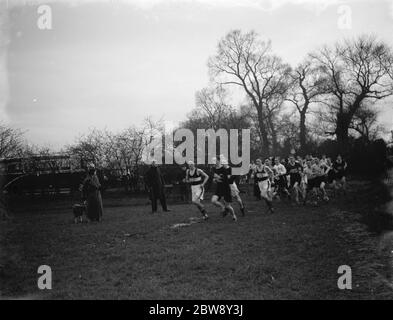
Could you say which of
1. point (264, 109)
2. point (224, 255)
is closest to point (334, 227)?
point (224, 255)

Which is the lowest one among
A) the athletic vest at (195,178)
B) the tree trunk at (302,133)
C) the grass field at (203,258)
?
the grass field at (203,258)

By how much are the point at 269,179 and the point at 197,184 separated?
3044 millimetres

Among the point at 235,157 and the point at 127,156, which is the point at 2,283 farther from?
the point at 235,157

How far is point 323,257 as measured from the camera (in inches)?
285

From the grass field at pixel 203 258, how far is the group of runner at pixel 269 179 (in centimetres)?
89

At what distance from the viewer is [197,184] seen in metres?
12.9

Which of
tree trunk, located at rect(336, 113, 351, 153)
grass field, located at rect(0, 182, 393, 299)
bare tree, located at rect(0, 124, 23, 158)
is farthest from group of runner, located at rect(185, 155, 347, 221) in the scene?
tree trunk, located at rect(336, 113, 351, 153)

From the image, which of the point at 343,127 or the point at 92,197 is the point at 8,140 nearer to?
the point at 92,197

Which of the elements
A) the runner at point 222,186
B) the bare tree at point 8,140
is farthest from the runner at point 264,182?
the bare tree at point 8,140

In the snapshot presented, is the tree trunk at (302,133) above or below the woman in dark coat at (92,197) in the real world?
above

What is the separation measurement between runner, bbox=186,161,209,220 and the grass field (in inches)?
28.5

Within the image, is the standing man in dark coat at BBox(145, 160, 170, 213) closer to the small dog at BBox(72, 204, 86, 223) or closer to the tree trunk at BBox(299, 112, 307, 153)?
the small dog at BBox(72, 204, 86, 223)

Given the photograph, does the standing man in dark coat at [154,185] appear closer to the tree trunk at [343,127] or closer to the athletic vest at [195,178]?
the athletic vest at [195,178]

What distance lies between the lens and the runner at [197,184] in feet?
41.4
